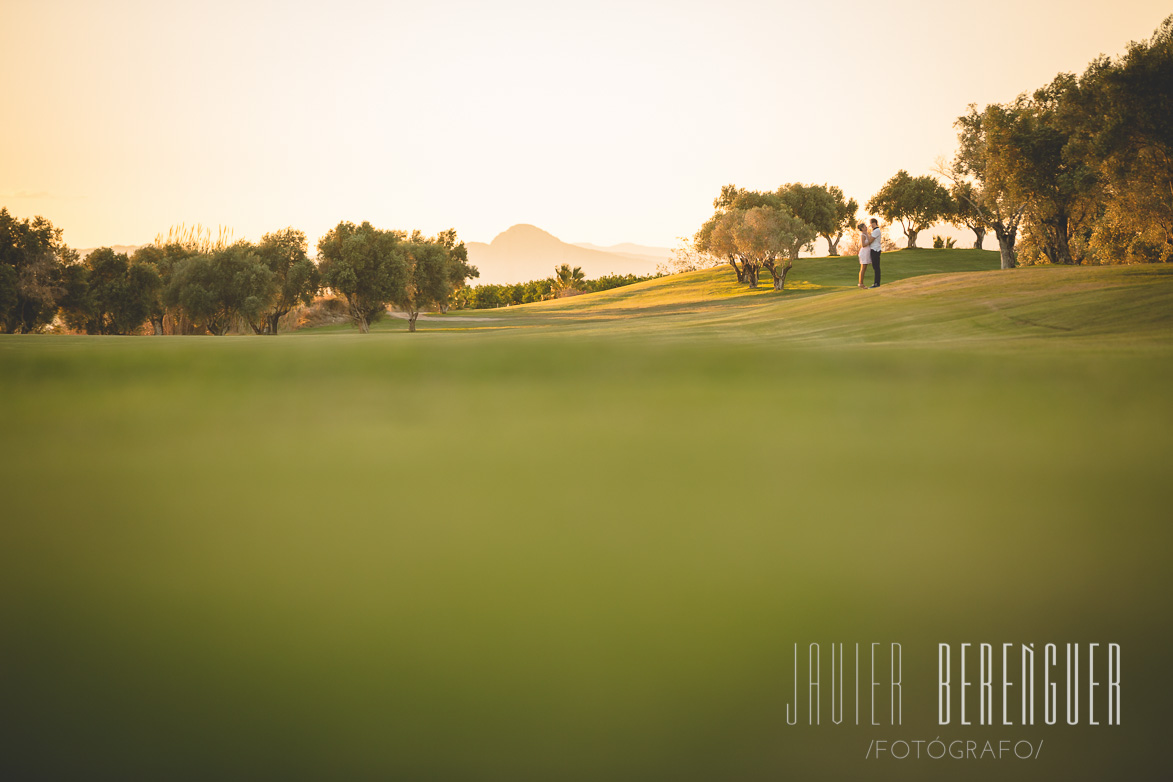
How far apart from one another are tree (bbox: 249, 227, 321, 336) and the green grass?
30545mm

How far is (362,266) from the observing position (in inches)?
1357

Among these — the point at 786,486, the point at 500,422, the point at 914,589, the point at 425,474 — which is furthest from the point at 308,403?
the point at 914,589

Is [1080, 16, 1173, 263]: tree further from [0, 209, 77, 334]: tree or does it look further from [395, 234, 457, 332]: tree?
[0, 209, 77, 334]: tree

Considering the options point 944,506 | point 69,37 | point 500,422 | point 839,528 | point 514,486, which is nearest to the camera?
point 839,528

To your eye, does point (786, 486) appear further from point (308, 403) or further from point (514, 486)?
point (308, 403)

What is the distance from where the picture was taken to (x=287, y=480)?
15.8 feet

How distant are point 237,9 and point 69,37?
308cm

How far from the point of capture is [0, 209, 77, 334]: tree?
104ft

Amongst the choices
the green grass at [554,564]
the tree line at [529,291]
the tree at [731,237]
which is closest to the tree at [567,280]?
the tree line at [529,291]

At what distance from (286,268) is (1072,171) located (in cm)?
4096

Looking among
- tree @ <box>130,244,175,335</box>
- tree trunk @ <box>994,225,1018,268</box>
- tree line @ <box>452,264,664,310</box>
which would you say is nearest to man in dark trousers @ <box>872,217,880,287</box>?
tree trunk @ <box>994,225,1018,268</box>

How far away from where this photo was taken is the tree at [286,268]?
117 ft

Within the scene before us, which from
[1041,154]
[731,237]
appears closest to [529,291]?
[731,237]

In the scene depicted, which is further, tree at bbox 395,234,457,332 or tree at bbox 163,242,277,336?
tree at bbox 395,234,457,332
